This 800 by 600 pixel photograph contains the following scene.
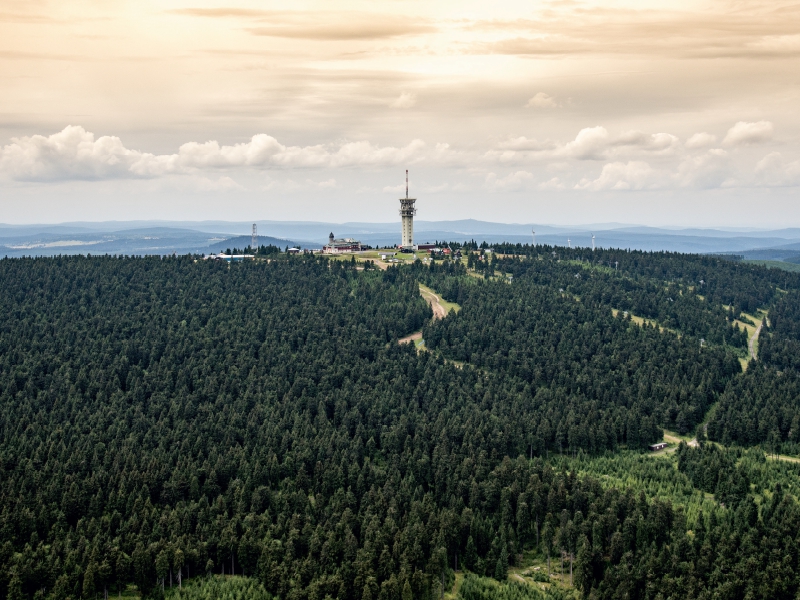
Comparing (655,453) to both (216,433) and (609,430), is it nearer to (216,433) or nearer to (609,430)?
(609,430)

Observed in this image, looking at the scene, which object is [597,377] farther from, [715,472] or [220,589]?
[220,589]

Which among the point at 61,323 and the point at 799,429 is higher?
the point at 61,323

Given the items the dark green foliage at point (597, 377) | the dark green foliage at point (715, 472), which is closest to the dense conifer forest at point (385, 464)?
the dark green foliage at point (715, 472)

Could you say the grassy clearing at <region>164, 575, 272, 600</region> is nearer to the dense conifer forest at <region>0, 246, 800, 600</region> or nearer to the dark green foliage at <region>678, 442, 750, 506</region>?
the dense conifer forest at <region>0, 246, 800, 600</region>

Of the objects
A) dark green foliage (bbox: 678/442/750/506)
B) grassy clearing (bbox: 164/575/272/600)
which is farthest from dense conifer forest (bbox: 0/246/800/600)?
grassy clearing (bbox: 164/575/272/600)

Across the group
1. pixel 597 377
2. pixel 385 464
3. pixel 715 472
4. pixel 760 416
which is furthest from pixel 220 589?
pixel 760 416

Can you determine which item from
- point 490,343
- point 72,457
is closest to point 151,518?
point 72,457

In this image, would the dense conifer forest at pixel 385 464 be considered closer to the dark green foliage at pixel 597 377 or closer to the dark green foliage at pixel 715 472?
the dark green foliage at pixel 715 472

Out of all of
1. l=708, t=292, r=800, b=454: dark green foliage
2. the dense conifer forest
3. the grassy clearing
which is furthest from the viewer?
l=708, t=292, r=800, b=454: dark green foliage
